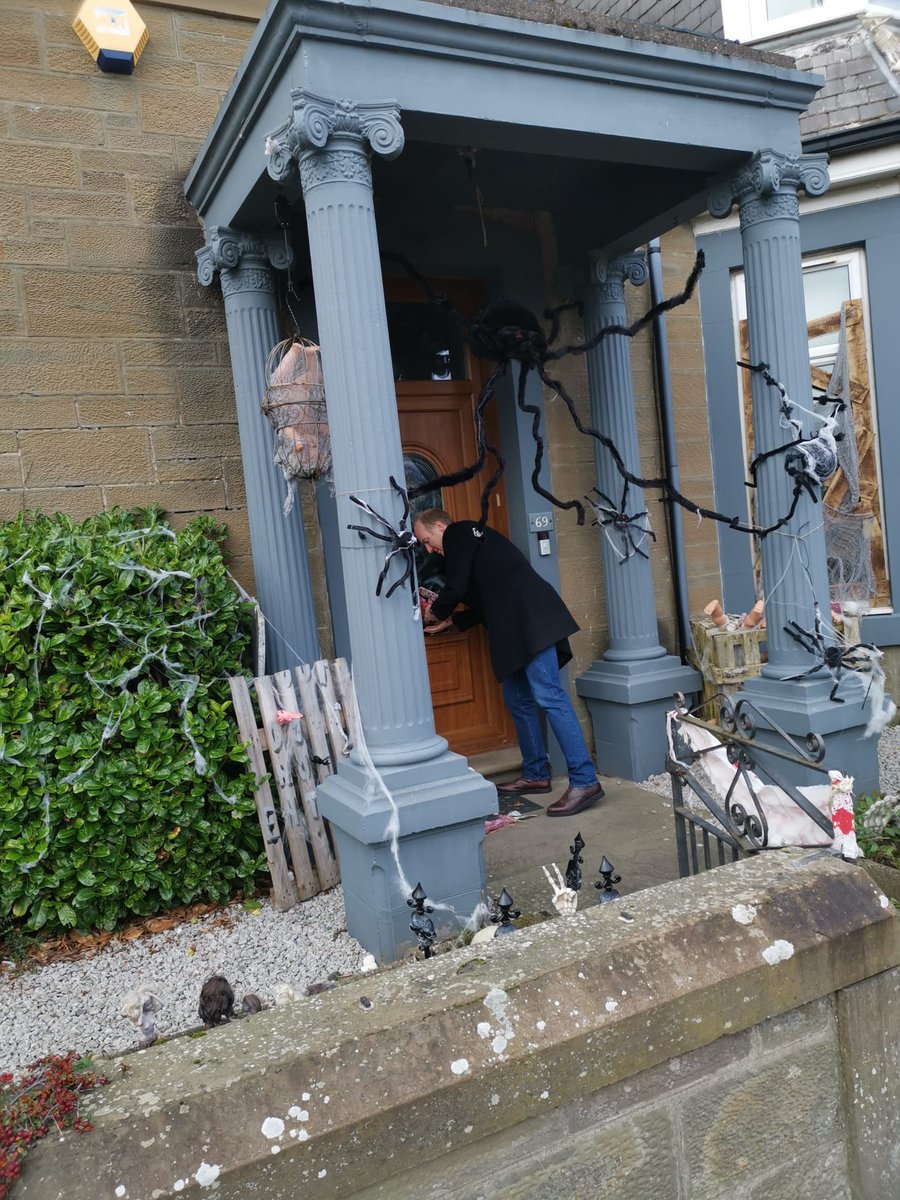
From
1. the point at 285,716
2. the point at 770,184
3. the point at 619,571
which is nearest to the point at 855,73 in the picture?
the point at 770,184

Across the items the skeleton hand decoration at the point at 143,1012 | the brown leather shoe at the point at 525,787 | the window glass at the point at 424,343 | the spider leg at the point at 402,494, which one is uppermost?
the window glass at the point at 424,343

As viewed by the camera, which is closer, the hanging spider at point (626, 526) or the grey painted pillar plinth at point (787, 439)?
the grey painted pillar plinth at point (787, 439)

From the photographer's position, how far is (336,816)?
3377mm

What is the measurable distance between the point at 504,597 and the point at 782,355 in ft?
6.16

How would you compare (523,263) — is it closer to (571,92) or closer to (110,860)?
(571,92)

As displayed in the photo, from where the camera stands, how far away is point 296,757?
153 inches

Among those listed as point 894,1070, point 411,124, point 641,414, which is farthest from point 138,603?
point 641,414

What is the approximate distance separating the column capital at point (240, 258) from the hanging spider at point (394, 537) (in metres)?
1.61

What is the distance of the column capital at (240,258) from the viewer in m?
4.14

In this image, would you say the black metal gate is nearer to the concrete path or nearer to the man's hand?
the concrete path

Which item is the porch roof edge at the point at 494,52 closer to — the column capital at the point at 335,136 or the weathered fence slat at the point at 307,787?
Result: the column capital at the point at 335,136

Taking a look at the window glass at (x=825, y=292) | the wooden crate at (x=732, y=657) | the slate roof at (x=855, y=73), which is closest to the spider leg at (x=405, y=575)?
the wooden crate at (x=732, y=657)

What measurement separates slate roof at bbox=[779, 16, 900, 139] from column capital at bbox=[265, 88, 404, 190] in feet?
14.7

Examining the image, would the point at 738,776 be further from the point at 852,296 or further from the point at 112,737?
the point at 852,296
